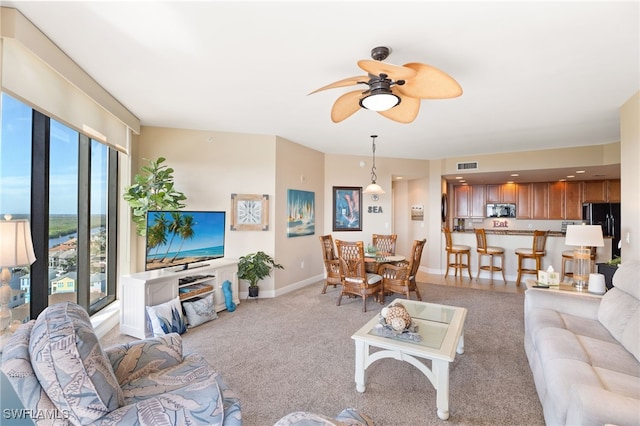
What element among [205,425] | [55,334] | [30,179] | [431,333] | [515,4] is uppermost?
[515,4]

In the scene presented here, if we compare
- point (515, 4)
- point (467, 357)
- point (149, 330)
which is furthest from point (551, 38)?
point (149, 330)

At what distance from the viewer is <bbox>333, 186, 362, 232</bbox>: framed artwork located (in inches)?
244

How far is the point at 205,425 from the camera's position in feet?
3.62

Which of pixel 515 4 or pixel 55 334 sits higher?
pixel 515 4

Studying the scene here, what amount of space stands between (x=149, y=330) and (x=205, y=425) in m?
2.52

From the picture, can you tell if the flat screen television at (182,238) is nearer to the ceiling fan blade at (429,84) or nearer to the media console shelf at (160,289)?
the media console shelf at (160,289)

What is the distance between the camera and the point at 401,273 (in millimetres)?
4289

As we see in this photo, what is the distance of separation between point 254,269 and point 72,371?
3.35 m

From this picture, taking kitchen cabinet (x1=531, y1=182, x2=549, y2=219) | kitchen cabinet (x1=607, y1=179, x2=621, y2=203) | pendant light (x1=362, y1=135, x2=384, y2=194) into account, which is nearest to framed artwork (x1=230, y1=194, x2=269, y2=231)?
pendant light (x1=362, y1=135, x2=384, y2=194)

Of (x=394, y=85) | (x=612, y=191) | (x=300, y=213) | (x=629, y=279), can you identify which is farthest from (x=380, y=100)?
(x=612, y=191)

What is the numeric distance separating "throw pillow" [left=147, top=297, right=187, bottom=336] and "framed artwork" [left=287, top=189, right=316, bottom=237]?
87.7 inches

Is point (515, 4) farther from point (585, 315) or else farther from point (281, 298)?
point (281, 298)

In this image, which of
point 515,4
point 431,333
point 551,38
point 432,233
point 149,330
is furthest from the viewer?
→ point 432,233

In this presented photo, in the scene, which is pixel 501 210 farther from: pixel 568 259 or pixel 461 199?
pixel 568 259
